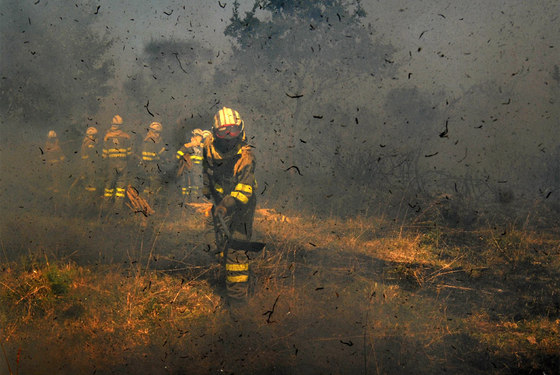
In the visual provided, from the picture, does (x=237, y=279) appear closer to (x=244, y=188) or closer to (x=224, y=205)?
(x=224, y=205)

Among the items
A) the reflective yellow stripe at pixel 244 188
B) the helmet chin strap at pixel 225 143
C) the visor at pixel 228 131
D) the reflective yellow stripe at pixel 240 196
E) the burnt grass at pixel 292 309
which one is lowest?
the burnt grass at pixel 292 309

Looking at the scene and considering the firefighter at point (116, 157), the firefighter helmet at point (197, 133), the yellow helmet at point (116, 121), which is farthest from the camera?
the firefighter helmet at point (197, 133)

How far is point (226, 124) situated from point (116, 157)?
625cm

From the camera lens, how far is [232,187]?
541cm

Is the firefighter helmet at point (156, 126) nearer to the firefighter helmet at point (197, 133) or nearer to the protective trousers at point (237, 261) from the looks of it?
the firefighter helmet at point (197, 133)

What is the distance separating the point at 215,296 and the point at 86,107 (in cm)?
251

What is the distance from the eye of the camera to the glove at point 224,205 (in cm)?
499

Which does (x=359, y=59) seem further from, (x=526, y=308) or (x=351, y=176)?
(x=526, y=308)

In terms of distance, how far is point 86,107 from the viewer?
4.39 metres

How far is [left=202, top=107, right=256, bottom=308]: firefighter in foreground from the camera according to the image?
502cm

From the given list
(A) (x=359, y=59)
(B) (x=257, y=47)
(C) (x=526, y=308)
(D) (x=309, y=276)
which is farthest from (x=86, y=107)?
(A) (x=359, y=59)

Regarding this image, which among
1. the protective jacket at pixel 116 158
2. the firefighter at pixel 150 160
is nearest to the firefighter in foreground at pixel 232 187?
the protective jacket at pixel 116 158

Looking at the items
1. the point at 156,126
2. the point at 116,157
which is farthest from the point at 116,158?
the point at 156,126

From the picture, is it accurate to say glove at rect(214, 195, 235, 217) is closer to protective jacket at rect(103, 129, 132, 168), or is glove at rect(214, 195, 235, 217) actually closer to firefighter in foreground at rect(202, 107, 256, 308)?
firefighter in foreground at rect(202, 107, 256, 308)
